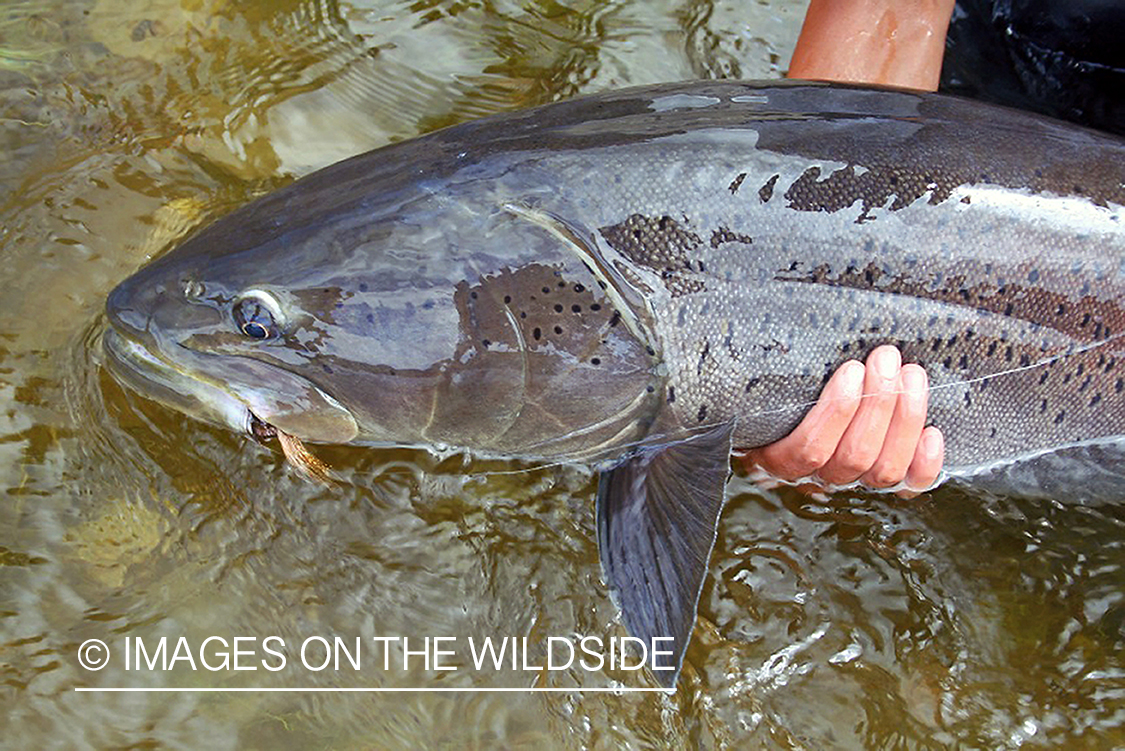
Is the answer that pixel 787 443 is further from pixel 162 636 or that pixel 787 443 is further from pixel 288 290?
pixel 162 636

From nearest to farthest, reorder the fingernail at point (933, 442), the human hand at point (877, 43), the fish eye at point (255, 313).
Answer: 1. the fish eye at point (255, 313)
2. the fingernail at point (933, 442)
3. the human hand at point (877, 43)

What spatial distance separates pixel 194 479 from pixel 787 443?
1.82 meters

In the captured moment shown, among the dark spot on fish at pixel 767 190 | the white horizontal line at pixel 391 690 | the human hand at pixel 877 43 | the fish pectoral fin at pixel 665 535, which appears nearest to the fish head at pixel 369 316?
the fish pectoral fin at pixel 665 535

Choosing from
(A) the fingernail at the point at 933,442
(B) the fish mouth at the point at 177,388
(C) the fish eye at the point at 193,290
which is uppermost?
(C) the fish eye at the point at 193,290

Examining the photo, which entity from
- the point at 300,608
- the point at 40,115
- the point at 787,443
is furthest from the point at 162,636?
the point at 40,115

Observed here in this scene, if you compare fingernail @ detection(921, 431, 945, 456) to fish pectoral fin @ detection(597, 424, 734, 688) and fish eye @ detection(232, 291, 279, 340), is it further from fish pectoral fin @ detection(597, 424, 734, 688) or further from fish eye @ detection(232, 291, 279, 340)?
fish eye @ detection(232, 291, 279, 340)

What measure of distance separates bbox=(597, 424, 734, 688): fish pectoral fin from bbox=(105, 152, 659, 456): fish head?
257 mm

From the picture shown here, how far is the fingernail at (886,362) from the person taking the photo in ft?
8.65

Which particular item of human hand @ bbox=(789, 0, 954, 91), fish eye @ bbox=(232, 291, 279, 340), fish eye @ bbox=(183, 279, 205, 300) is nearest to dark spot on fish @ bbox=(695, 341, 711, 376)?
fish eye @ bbox=(232, 291, 279, 340)

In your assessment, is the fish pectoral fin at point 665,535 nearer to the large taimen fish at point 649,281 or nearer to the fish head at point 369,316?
the large taimen fish at point 649,281

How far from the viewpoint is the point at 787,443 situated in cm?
287

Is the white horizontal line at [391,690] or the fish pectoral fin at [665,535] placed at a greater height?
the fish pectoral fin at [665,535]

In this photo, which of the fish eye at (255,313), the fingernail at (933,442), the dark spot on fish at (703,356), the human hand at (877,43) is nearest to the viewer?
the fish eye at (255,313)

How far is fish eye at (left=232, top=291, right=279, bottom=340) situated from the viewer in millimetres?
2459
